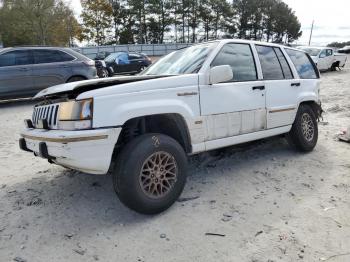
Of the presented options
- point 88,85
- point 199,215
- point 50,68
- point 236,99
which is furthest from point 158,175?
point 50,68

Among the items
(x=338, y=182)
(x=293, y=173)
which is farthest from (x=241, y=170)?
(x=338, y=182)

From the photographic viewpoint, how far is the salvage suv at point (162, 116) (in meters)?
3.38

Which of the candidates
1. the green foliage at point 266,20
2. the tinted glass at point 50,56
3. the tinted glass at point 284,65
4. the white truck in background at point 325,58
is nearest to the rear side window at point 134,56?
the tinted glass at point 50,56

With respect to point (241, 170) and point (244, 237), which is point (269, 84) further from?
point (244, 237)

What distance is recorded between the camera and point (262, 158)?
552 cm

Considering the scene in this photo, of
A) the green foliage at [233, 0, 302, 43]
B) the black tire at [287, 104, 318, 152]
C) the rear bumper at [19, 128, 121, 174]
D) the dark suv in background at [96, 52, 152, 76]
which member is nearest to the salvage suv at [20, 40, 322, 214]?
the rear bumper at [19, 128, 121, 174]

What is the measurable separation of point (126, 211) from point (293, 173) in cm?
231

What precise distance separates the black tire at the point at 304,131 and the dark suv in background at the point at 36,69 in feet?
22.4

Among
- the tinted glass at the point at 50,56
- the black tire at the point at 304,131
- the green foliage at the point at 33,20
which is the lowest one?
the black tire at the point at 304,131

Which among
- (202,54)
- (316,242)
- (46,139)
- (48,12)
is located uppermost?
(48,12)

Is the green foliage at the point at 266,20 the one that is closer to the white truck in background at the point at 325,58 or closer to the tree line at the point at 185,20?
the tree line at the point at 185,20

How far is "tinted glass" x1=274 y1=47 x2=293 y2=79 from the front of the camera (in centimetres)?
552

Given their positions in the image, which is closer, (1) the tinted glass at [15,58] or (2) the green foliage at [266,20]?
(1) the tinted glass at [15,58]

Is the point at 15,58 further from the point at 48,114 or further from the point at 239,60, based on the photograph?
the point at 239,60
